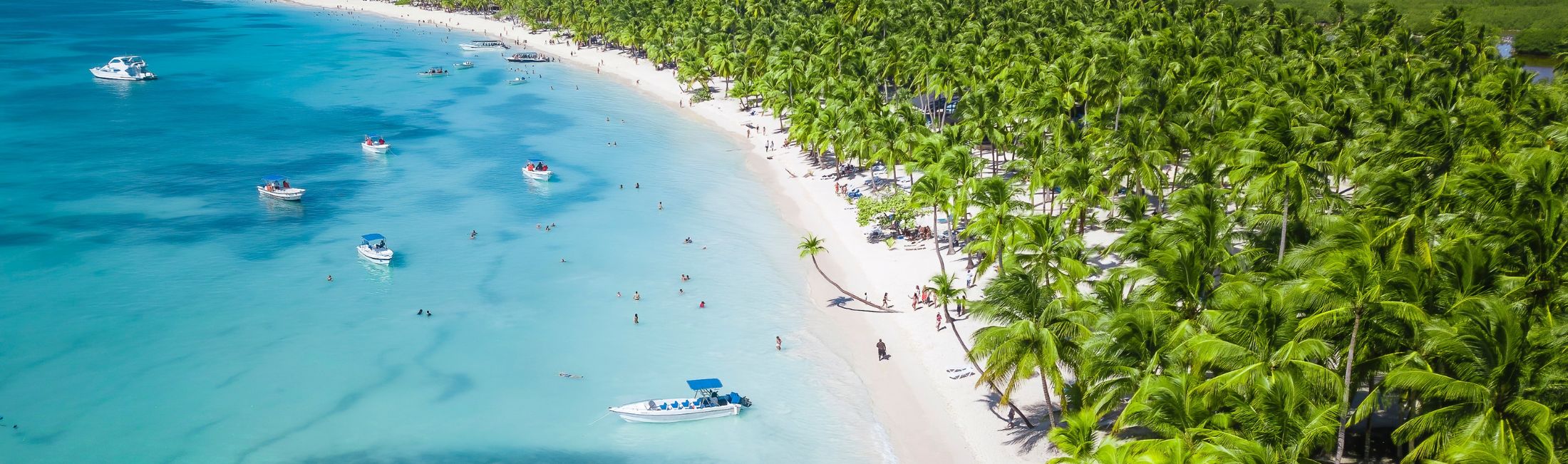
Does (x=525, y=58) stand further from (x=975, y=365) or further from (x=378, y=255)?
(x=975, y=365)

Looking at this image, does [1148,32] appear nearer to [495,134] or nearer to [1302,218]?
[1302,218]

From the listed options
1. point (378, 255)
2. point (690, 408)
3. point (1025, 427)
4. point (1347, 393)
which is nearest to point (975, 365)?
point (1025, 427)

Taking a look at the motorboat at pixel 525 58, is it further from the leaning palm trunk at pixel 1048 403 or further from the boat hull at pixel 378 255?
the leaning palm trunk at pixel 1048 403

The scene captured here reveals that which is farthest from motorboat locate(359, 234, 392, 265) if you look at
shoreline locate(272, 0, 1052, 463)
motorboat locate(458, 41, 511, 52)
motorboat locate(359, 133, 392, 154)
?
motorboat locate(458, 41, 511, 52)

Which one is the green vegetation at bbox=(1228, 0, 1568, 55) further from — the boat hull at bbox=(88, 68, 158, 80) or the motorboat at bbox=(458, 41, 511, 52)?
the boat hull at bbox=(88, 68, 158, 80)

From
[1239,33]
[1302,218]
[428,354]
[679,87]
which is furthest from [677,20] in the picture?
[1302,218]

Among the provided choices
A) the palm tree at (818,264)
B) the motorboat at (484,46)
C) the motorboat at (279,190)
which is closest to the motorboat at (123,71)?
the motorboat at (484,46)

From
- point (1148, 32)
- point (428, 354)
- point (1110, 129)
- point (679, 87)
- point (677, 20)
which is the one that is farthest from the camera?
point (677, 20)
